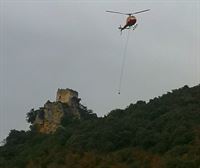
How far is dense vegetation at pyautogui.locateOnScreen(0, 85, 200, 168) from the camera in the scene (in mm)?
52781

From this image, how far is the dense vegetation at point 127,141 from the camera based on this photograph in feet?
173

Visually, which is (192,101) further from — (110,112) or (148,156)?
(148,156)

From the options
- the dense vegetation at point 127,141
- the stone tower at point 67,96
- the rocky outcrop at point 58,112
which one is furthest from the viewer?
the stone tower at point 67,96

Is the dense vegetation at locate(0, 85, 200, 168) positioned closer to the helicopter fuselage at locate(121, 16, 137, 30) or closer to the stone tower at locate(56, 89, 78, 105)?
the stone tower at locate(56, 89, 78, 105)

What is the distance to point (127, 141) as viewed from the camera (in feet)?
204

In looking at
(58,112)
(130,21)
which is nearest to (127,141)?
(58,112)

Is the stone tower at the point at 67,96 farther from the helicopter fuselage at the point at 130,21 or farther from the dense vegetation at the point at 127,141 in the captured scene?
the helicopter fuselage at the point at 130,21

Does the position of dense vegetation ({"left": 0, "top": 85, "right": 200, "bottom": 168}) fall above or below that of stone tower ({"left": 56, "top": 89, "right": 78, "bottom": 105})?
below

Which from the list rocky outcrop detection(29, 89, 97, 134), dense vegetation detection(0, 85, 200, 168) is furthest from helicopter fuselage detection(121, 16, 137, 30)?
rocky outcrop detection(29, 89, 97, 134)

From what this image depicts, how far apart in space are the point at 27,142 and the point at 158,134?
20749mm

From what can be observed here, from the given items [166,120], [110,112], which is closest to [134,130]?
[166,120]

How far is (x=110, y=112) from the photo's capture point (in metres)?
76.1

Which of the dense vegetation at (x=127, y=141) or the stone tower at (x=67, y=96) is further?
the stone tower at (x=67, y=96)

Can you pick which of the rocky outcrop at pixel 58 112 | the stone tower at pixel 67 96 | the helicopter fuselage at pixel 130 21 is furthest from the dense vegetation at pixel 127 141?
the helicopter fuselage at pixel 130 21
